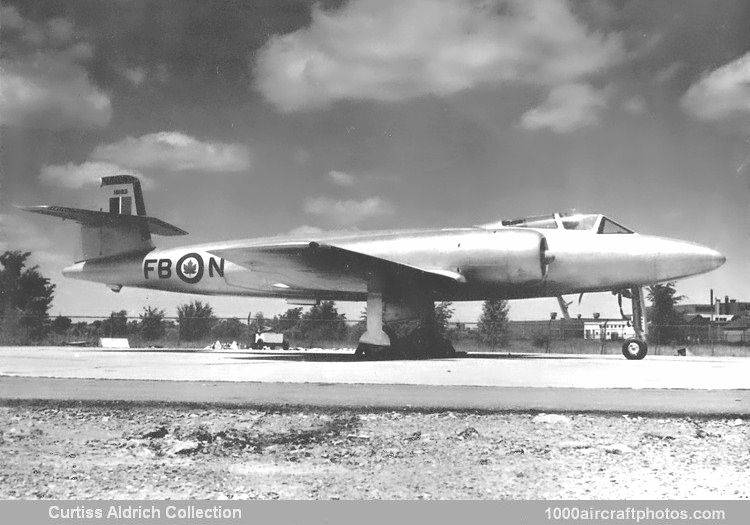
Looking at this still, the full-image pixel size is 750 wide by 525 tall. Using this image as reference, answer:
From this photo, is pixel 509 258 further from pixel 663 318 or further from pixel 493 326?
pixel 663 318

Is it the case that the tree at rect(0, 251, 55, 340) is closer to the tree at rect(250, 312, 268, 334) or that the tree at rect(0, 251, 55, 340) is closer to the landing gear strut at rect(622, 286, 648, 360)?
the tree at rect(250, 312, 268, 334)

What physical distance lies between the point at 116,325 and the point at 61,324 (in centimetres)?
246

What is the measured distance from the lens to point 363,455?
16.4 feet

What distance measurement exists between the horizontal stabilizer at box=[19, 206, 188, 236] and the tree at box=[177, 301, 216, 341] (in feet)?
26.3

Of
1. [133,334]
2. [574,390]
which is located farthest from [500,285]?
[133,334]

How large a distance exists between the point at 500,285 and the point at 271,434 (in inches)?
403

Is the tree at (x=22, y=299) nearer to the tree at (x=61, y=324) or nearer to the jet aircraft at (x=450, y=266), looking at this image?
the tree at (x=61, y=324)

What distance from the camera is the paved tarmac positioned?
6.78 meters

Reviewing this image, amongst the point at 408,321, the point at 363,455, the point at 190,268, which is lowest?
the point at 363,455

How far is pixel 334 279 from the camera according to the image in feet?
51.7

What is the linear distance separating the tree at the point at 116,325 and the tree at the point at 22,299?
335 cm

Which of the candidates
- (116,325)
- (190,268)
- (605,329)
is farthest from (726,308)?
(116,325)

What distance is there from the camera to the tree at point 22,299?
2023cm

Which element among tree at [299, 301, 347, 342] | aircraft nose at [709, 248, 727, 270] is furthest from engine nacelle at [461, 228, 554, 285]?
tree at [299, 301, 347, 342]
